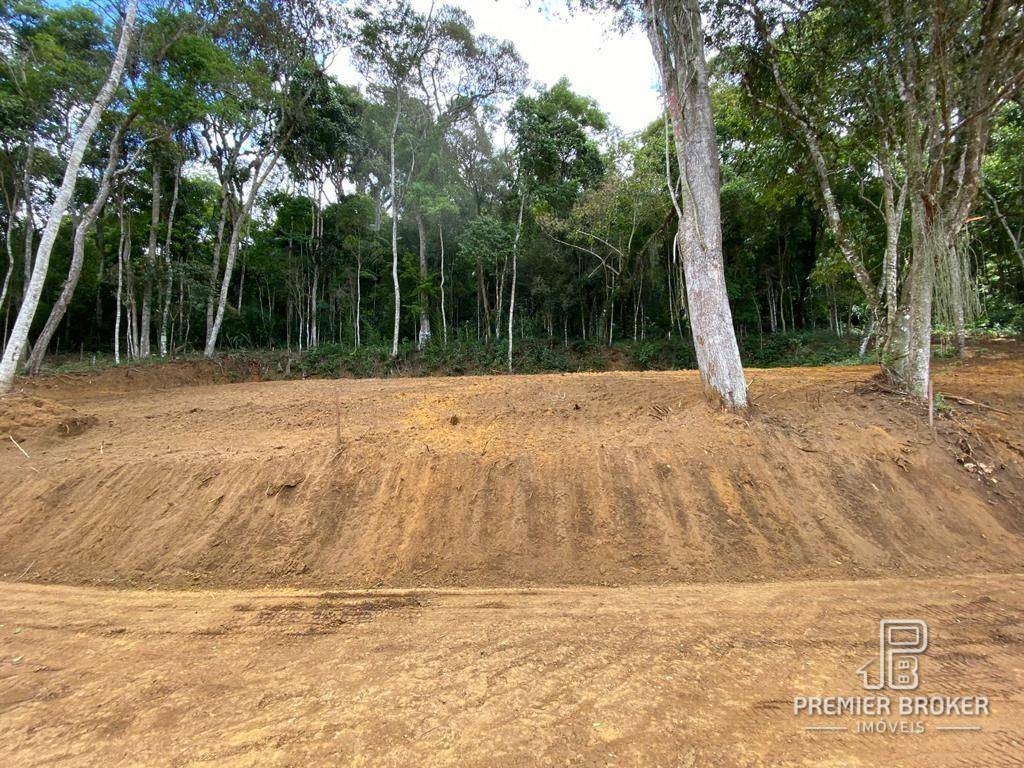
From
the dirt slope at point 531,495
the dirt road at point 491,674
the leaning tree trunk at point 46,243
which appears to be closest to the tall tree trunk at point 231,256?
the leaning tree trunk at point 46,243

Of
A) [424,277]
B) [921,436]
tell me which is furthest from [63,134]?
[921,436]

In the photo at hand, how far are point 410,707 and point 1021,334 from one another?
20368mm

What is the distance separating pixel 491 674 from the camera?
2.71 m

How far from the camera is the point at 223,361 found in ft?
59.5

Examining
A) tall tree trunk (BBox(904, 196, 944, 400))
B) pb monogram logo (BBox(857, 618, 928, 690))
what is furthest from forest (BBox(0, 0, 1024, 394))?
pb monogram logo (BBox(857, 618, 928, 690))

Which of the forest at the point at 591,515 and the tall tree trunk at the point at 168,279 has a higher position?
the tall tree trunk at the point at 168,279

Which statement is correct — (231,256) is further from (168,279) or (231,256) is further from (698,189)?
(698,189)

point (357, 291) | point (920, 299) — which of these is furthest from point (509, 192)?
point (920, 299)

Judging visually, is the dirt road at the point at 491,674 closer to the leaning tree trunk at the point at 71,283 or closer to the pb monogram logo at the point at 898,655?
the pb monogram logo at the point at 898,655

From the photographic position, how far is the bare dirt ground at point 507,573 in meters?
2.26

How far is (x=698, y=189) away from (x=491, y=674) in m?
6.36

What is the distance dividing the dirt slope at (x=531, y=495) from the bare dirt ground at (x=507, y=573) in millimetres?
31

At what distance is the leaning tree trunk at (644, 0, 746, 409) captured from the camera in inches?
235

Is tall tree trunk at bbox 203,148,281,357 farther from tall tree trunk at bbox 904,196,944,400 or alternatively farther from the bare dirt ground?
tall tree trunk at bbox 904,196,944,400
